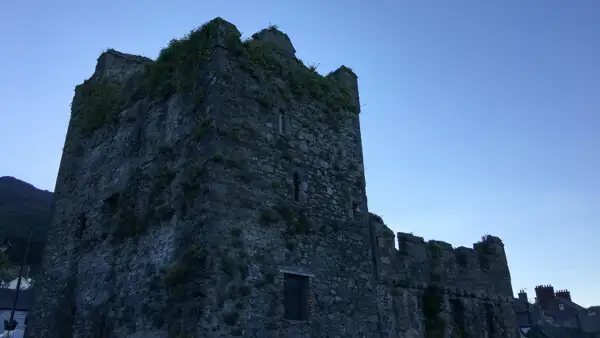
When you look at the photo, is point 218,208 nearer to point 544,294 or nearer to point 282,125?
point 282,125

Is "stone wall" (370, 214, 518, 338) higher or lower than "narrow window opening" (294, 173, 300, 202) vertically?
lower

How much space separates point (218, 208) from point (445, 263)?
373 inches

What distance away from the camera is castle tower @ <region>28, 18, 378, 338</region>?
29.7ft

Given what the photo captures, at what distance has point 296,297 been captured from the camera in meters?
9.98

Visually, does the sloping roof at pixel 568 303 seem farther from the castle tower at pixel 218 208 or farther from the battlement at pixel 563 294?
the castle tower at pixel 218 208

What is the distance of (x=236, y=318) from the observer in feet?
28.2

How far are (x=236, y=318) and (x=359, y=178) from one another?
218 inches

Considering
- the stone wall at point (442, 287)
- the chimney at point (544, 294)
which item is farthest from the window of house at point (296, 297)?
the chimney at point (544, 294)

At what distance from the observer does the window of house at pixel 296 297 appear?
9.72 m

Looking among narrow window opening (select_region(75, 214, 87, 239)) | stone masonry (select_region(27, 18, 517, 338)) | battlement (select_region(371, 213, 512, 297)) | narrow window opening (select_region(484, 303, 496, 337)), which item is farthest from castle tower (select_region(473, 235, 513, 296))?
narrow window opening (select_region(75, 214, 87, 239))

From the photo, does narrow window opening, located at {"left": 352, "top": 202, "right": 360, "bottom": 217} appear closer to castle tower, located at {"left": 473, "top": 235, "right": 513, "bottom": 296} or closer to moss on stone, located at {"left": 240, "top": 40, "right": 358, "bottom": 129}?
moss on stone, located at {"left": 240, "top": 40, "right": 358, "bottom": 129}

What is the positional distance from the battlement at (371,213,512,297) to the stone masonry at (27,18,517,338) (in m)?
0.08

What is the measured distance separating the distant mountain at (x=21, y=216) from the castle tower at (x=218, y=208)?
33634 millimetres

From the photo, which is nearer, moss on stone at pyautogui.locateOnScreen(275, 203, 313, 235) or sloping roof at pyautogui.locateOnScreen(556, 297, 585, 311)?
moss on stone at pyautogui.locateOnScreen(275, 203, 313, 235)
